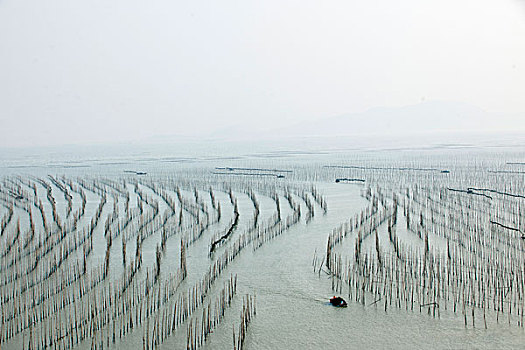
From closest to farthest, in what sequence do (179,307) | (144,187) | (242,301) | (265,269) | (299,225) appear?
(179,307) < (242,301) < (265,269) < (299,225) < (144,187)

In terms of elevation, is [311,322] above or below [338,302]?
below

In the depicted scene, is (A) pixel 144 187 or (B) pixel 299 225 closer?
(B) pixel 299 225

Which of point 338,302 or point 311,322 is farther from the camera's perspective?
point 338,302

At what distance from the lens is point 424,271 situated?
5.74 metres

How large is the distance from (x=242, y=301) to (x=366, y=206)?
6.06m

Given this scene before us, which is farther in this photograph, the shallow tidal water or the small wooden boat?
the small wooden boat

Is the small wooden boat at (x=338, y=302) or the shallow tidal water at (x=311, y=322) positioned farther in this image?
the small wooden boat at (x=338, y=302)

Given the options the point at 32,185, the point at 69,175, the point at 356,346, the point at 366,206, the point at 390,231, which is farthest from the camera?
the point at 69,175

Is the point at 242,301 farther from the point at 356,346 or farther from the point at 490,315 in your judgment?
the point at 490,315

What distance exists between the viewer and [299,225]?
899cm

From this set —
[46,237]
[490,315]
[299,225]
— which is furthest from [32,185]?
[490,315]

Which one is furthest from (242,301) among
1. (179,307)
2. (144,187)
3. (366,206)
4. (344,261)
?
(144,187)

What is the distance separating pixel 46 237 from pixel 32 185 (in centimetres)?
873

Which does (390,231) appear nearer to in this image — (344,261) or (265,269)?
(344,261)
